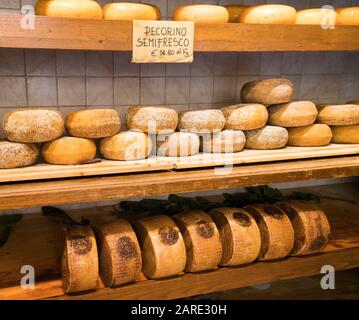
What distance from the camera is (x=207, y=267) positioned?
5.69ft

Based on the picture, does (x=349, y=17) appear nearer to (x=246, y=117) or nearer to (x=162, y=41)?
(x=246, y=117)

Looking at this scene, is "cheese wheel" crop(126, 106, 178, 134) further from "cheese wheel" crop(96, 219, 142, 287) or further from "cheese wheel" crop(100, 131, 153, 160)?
"cheese wheel" crop(96, 219, 142, 287)

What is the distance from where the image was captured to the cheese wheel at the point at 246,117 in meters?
1.80

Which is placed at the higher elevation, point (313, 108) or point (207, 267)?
point (313, 108)

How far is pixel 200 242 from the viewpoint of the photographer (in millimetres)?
1725

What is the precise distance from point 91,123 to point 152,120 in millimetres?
244

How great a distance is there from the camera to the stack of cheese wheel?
6.36ft

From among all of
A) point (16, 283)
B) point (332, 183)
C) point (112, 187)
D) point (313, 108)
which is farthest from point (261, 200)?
point (16, 283)

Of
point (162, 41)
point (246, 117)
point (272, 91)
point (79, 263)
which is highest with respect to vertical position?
point (162, 41)

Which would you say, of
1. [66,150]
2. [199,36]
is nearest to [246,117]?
[199,36]

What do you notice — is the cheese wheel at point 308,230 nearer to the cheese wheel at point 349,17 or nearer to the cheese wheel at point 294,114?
the cheese wheel at point 294,114

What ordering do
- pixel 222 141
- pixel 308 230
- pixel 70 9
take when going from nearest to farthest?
pixel 70 9 → pixel 222 141 → pixel 308 230
